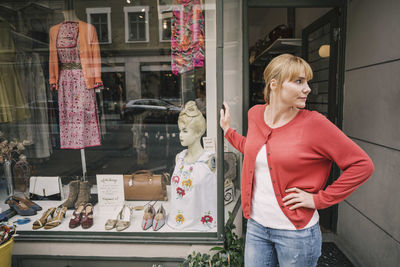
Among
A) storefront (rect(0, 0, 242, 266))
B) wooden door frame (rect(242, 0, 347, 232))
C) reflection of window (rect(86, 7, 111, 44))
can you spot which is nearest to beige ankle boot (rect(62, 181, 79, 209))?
storefront (rect(0, 0, 242, 266))

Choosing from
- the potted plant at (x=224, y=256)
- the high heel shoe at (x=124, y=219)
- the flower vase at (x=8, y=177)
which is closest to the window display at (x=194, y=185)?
the potted plant at (x=224, y=256)

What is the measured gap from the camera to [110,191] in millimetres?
2691

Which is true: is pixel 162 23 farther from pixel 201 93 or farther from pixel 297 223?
pixel 297 223

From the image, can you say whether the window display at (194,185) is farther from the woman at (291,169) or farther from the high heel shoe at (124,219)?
the woman at (291,169)

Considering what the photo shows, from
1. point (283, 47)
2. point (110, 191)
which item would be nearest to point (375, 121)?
point (283, 47)

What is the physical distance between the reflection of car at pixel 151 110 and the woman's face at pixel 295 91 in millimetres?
2155

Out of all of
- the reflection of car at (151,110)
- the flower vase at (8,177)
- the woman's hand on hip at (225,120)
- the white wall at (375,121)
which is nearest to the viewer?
the woman's hand on hip at (225,120)

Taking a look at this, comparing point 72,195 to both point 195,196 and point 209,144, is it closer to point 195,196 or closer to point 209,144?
point 195,196

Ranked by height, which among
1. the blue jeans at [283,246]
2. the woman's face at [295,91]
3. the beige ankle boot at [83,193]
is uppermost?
the woman's face at [295,91]

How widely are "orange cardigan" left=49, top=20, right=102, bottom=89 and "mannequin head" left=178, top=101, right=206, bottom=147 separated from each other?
112 centimetres

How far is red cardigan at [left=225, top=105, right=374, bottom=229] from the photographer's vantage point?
1241mm

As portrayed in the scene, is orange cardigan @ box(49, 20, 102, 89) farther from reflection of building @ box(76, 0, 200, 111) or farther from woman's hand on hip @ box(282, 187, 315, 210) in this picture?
woman's hand on hip @ box(282, 187, 315, 210)

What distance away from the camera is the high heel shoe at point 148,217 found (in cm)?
243

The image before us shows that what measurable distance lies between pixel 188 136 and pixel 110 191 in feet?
3.17
